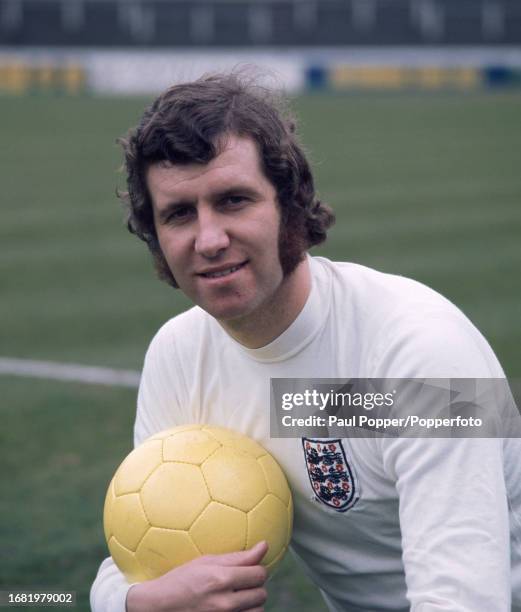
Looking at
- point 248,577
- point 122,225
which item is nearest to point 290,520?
point 248,577

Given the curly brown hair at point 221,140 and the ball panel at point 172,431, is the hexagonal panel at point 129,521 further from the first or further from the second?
the curly brown hair at point 221,140

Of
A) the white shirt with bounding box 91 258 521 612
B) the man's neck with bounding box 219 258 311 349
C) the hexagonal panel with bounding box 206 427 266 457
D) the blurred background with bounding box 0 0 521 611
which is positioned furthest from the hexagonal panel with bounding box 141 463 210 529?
the blurred background with bounding box 0 0 521 611

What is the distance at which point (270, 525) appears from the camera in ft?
9.82

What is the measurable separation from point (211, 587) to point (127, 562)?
1.32ft

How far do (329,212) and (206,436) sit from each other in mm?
829

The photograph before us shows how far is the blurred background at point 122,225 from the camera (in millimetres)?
5887

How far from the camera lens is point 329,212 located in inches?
135

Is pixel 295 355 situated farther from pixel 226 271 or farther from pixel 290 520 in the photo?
pixel 290 520

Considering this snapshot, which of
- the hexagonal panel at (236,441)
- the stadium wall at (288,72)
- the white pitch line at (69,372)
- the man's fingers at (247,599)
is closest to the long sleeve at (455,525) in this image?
the man's fingers at (247,599)

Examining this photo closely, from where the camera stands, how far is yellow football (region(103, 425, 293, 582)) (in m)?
2.93

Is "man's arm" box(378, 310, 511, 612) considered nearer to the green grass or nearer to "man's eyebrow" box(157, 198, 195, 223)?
"man's eyebrow" box(157, 198, 195, 223)

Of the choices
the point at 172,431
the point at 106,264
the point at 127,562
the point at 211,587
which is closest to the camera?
the point at 211,587

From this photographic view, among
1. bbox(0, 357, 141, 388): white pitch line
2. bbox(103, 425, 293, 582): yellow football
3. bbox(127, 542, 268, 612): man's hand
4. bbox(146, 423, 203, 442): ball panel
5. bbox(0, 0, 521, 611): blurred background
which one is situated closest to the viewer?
bbox(127, 542, 268, 612): man's hand

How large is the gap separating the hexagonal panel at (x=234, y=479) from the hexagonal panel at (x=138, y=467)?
0.15 meters
